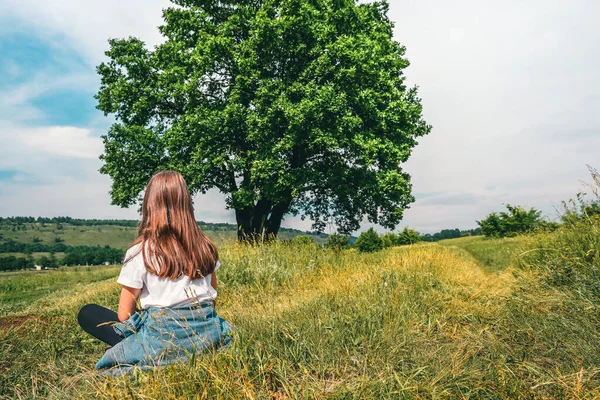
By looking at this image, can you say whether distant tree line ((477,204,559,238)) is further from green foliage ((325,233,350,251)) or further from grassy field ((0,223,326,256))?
grassy field ((0,223,326,256))

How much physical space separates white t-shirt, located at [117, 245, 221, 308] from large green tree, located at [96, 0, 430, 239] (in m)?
11.2

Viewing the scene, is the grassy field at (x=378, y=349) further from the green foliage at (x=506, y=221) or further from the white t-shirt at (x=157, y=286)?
the green foliage at (x=506, y=221)

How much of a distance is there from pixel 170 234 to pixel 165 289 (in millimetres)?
465

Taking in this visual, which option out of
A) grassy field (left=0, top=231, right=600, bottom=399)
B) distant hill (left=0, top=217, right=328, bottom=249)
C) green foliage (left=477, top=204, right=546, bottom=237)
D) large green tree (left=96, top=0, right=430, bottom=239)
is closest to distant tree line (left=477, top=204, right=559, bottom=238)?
green foliage (left=477, top=204, right=546, bottom=237)

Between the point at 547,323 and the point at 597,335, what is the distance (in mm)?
529

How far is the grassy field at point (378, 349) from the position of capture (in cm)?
305

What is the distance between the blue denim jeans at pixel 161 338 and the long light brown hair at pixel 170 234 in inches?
12.9

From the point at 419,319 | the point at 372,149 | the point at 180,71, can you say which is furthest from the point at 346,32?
the point at 419,319

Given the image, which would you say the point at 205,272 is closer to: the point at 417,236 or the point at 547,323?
the point at 547,323

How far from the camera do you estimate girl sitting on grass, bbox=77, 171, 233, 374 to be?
3.27 metres

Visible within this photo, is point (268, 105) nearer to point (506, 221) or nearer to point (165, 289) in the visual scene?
point (165, 289)

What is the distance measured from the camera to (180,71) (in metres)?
16.5

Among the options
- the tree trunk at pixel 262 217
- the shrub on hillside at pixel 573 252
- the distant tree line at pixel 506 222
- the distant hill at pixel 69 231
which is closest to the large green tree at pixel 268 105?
the tree trunk at pixel 262 217

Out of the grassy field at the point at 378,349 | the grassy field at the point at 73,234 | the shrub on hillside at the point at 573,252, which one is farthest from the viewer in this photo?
the grassy field at the point at 73,234
